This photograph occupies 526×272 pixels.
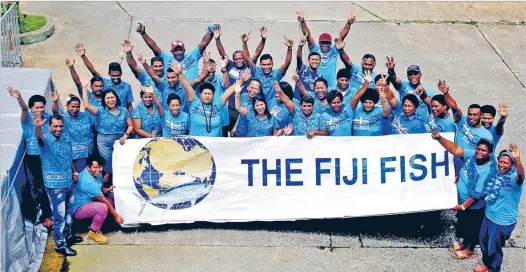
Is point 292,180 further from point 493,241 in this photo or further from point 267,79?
point 493,241

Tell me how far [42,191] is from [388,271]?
4052 millimetres

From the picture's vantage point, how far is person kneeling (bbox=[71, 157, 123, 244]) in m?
7.79

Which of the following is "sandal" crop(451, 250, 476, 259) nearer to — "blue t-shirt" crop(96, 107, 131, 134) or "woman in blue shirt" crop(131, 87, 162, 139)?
"woman in blue shirt" crop(131, 87, 162, 139)

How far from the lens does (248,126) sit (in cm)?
826

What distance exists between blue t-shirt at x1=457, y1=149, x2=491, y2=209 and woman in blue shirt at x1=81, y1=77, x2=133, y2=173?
382cm

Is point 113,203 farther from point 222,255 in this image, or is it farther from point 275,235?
point 275,235

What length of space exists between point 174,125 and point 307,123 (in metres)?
1.54

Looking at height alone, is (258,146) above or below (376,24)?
below

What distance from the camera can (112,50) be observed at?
13.3m

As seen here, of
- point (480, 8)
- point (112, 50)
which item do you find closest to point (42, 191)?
point (112, 50)

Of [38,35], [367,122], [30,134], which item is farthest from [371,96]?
[38,35]

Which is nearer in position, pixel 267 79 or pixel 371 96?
pixel 371 96

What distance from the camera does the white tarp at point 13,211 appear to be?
6973 mm

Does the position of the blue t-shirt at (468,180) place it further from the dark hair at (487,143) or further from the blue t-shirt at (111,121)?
the blue t-shirt at (111,121)
